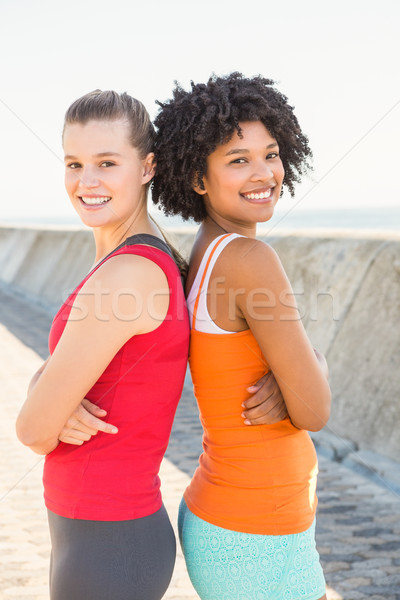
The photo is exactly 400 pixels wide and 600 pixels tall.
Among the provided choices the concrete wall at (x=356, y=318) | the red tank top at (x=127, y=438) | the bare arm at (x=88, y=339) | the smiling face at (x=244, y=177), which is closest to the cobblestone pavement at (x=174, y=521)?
the concrete wall at (x=356, y=318)

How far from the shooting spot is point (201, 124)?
2234 millimetres

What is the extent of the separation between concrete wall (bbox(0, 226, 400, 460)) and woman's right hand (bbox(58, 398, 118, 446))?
113 inches

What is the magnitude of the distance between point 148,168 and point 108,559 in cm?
121

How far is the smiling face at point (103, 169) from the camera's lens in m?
2.15

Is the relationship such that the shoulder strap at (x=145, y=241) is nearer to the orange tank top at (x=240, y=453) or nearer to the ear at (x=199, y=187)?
the orange tank top at (x=240, y=453)

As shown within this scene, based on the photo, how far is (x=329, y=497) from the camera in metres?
4.58

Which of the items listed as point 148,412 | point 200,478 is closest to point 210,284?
point 148,412

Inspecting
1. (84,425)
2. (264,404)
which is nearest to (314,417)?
(264,404)

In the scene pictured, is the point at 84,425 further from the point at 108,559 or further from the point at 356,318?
the point at 356,318

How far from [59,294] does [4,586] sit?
29.4 feet

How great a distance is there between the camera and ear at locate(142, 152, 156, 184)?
2283 mm

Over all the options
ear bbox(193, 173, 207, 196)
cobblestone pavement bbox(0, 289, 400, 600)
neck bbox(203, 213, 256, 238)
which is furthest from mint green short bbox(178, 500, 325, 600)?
cobblestone pavement bbox(0, 289, 400, 600)

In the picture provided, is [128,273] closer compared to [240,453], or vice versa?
[128,273]

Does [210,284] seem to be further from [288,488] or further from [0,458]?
[0,458]
